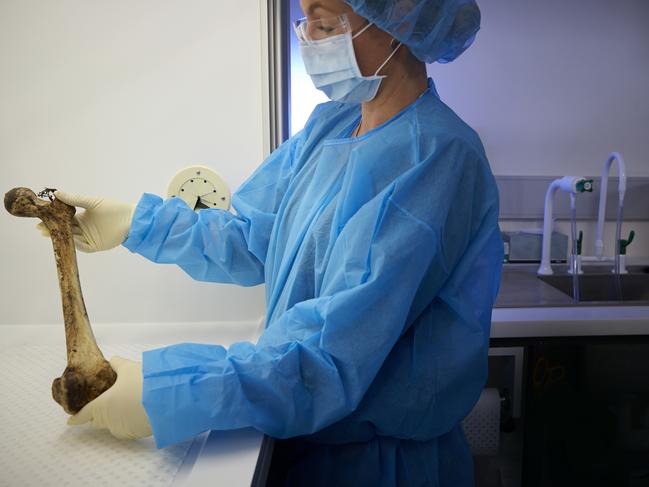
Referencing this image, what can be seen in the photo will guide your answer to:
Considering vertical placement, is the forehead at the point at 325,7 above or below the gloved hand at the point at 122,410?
above

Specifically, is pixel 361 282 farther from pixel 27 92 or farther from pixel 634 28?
pixel 634 28

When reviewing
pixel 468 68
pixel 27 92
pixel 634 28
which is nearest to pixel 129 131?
pixel 27 92

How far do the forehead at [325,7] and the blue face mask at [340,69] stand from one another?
0.13 ft

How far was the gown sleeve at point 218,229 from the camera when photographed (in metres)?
1.11

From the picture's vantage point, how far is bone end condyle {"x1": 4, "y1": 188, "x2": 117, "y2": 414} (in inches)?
30.6

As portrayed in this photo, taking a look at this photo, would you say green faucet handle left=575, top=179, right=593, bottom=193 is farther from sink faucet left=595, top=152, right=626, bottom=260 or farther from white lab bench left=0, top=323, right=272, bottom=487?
white lab bench left=0, top=323, right=272, bottom=487

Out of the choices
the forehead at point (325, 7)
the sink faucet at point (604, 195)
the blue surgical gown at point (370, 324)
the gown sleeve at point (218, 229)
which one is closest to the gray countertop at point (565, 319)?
the sink faucet at point (604, 195)

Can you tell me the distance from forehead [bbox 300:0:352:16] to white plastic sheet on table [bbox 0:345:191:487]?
0.76 m

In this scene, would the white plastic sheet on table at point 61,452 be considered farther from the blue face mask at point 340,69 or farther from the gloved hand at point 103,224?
the blue face mask at point 340,69

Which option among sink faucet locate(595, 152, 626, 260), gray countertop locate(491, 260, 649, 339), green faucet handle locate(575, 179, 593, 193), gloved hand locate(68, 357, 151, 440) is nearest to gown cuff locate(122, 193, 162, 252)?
gloved hand locate(68, 357, 151, 440)

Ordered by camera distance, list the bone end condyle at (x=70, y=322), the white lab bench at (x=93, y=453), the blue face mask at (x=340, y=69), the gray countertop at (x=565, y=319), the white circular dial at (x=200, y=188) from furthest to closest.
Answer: the gray countertop at (x=565, y=319)
the white circular dial at (x=200, y=188)
the blue face mask at (x=340, y=69)
the bone end condyle at (x=70, y=322)
the white lab bench at (x=93, y=453)

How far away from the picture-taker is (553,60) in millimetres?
2141

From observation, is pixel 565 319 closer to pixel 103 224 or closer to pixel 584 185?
pixel 584 185

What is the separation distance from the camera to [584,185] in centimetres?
172
